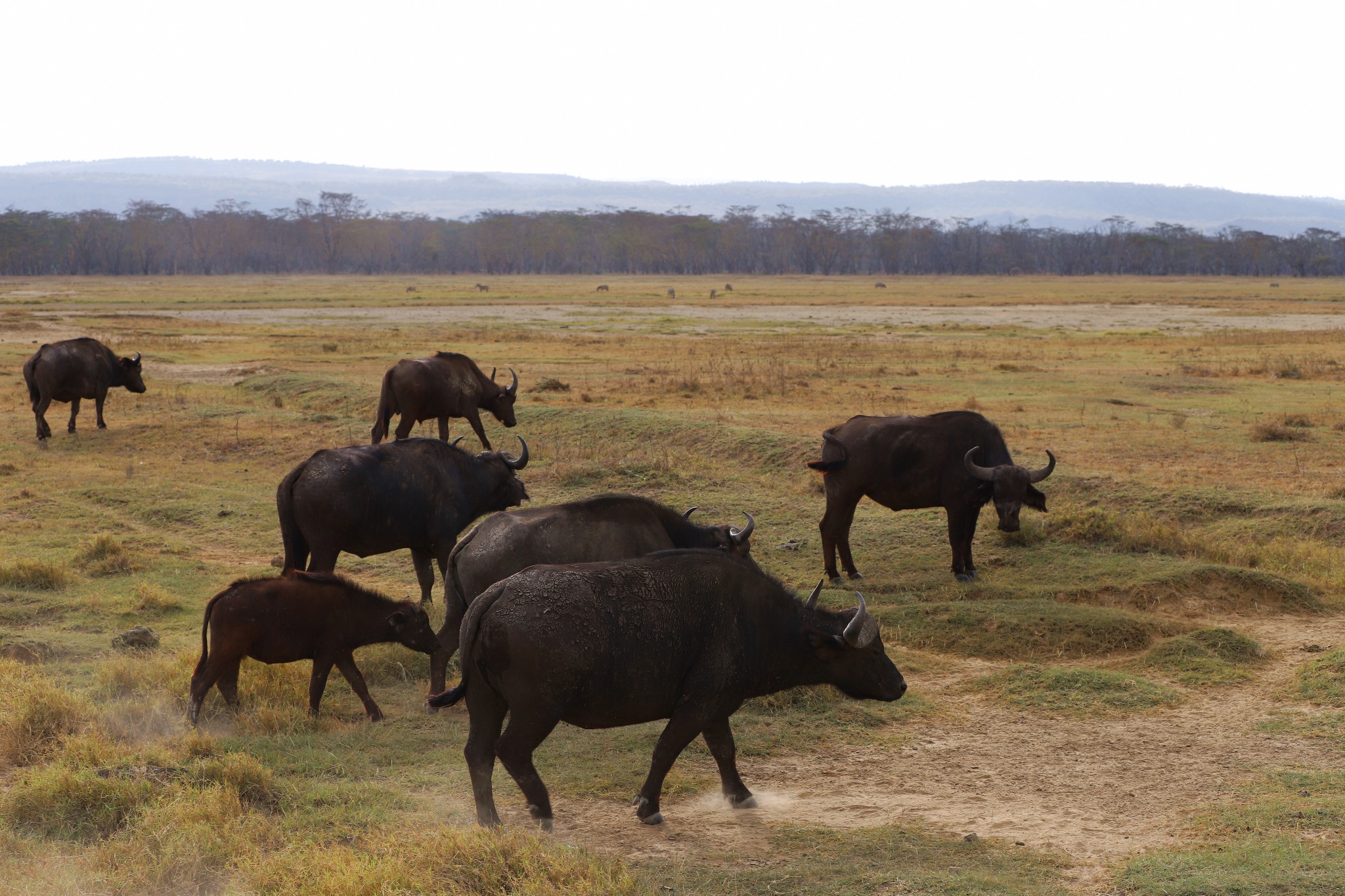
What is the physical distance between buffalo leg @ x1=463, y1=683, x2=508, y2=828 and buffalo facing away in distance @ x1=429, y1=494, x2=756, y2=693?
1.51 meters

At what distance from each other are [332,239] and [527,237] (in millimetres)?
24136

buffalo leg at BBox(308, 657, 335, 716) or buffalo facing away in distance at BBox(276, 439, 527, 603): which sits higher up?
buffalo facing away in distance at BBox(276, 439, 527, 603)

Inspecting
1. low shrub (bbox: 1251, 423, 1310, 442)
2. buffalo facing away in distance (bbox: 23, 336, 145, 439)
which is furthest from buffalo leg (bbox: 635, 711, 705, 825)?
buffalo facing away in distance (bbox: 23, 336, 145, 439)

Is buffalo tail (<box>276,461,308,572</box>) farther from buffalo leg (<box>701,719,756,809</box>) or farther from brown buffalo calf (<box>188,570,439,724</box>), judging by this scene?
buffalo leg (<box>701,719,756,809</box>)

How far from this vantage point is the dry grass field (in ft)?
19.5

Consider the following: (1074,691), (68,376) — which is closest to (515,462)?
(1074,691)

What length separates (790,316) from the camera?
195 ft

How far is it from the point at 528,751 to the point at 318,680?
2.73 metres

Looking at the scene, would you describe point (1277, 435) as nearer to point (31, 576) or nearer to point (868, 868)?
point (868, 868)

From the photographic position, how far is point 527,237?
142250 millimetres

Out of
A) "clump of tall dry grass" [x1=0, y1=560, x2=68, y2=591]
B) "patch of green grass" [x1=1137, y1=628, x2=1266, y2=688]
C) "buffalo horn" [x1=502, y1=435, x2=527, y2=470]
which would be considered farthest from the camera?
"clump of tall dry grass" [x1=0, y1=560, x2=68, y2=591]

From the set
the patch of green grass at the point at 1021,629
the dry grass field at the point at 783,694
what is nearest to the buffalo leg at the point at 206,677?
the dry grass field at the point at 783,694

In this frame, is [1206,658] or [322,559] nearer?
[1206,658]

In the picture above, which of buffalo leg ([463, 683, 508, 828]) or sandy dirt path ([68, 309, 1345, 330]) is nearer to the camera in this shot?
buffalo leg ([463, 683, 508, 828])
